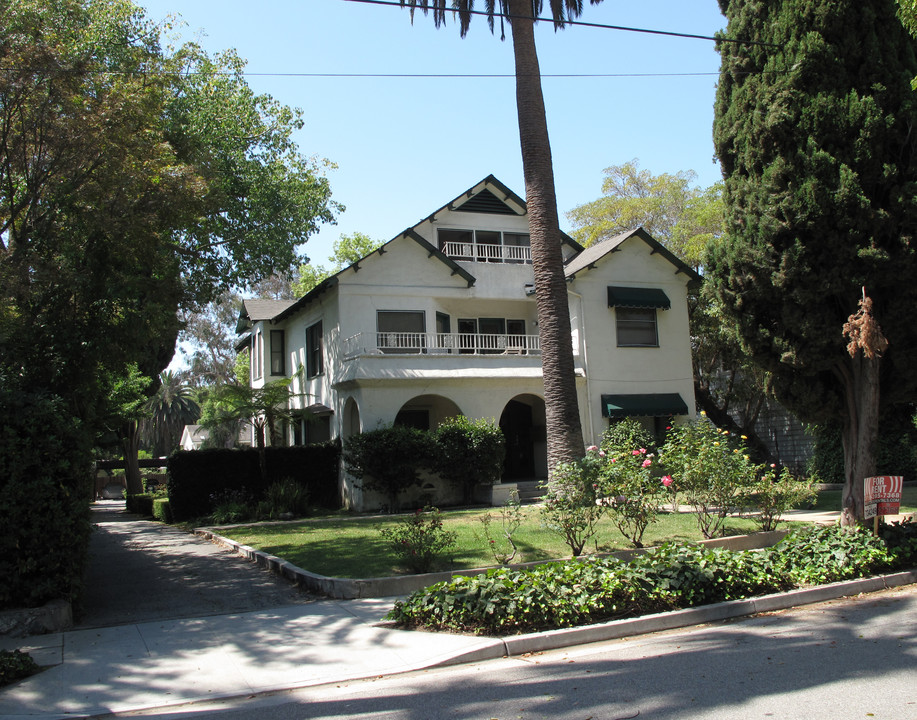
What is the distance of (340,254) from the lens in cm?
4388

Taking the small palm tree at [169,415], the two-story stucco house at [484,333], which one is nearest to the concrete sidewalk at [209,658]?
the two-story stucco house at [484,333]

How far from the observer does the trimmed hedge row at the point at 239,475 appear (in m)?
21.5

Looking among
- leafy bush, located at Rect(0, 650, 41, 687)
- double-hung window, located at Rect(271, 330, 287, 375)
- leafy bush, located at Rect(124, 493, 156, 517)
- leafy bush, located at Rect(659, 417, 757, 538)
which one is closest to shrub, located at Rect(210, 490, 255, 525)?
leafy bush, located at Rect(124, 493, 156, 517)

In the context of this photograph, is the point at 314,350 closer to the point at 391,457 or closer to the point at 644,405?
the point at 391,457

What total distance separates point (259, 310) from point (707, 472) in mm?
23489

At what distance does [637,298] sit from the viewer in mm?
24734

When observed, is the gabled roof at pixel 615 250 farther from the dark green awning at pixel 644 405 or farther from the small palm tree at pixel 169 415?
the small palm tree at pixel 169 415

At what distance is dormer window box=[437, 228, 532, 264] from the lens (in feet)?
83.9

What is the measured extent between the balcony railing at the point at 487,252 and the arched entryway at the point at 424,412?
4.93 meters

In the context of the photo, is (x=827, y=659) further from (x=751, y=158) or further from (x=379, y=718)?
(x=751, y=158)

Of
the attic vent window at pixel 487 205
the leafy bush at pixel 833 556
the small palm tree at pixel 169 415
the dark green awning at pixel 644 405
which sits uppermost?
the attic vent window at pixel 487 205

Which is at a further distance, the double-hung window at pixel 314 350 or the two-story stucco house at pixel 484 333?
the double-hung window at pixel 314 350

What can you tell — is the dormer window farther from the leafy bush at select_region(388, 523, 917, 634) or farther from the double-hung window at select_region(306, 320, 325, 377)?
the leafy bush at select_region(388, 523, 917, 634)

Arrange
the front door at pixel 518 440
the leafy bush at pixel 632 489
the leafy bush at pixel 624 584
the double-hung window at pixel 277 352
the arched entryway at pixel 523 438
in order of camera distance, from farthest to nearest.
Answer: the double-hung window at pixel 277 352 < the front door at pixel 518 440 < the arched entryway at pixel 523 438 < the leafy bush at pixel 632 489 < the leafy bush at pixel 624 584
